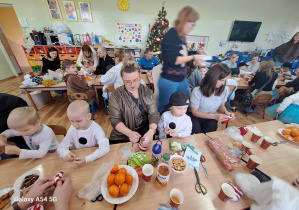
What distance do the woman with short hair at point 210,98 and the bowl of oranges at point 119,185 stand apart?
1.24 m

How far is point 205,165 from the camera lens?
97 cm

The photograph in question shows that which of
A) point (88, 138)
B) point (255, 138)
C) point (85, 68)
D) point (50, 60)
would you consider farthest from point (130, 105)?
point (50, 60)

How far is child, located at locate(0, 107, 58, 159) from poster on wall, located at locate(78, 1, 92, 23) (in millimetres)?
5518

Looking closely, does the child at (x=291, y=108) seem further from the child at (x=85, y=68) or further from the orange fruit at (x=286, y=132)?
the child at (x=85, y=68)

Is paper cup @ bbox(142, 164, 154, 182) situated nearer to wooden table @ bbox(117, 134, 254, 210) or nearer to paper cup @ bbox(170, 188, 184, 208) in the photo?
wooden table @ bbox(117, 134, 254, 210)

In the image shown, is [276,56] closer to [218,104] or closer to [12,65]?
[218,104]

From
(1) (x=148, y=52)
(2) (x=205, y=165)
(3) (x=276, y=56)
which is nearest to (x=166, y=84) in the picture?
(2) (x=205, y=165)

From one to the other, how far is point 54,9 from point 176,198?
7.14 m

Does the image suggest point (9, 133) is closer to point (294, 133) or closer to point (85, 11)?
point (294, 133)

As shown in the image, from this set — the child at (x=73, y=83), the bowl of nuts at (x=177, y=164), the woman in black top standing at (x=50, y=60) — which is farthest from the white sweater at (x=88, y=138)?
the woman in black top standing at (x=50, y=60)

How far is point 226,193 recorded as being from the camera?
2.44 feet

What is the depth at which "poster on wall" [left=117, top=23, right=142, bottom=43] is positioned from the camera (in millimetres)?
A: 5180

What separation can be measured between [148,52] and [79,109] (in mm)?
3272

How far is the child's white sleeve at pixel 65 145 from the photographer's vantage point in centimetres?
95
